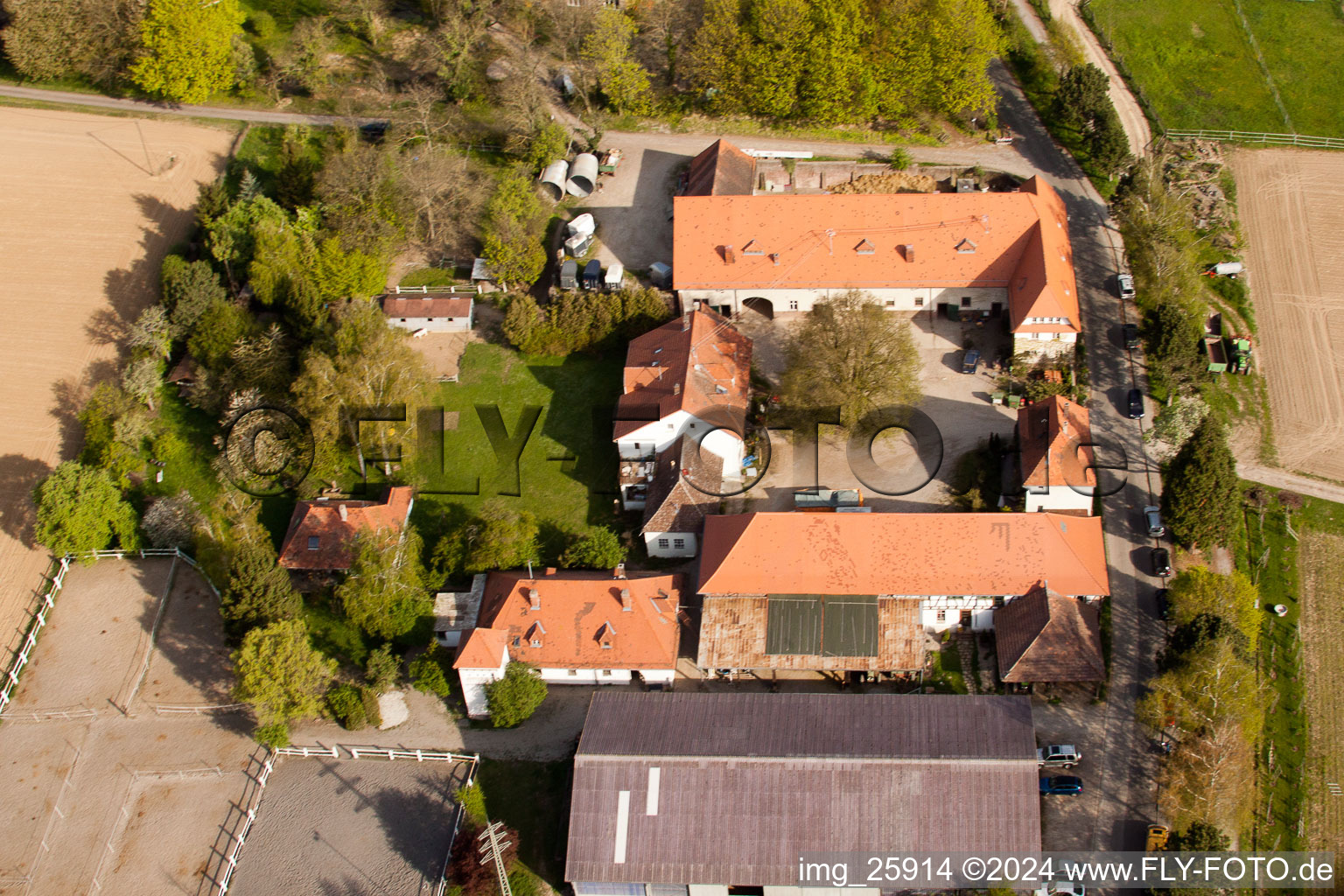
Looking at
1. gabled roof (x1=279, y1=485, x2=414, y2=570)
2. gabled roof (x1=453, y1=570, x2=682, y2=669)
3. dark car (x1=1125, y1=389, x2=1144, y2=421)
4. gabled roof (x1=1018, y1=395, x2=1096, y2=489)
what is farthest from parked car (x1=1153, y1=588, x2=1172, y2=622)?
gabled roof (x1=279, y1=485, x2=414, y2=570)

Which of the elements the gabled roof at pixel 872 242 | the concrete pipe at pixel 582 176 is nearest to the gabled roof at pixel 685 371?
the gabled roof at pixel 872 242

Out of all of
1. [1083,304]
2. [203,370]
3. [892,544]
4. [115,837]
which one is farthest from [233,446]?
[1083,304]

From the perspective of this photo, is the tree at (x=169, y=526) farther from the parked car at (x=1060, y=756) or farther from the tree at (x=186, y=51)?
the parked car at (x=1060, y=756)

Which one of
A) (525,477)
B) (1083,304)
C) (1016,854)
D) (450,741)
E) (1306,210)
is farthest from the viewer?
(1306,210)

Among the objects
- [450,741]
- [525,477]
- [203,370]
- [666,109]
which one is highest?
[666,109]

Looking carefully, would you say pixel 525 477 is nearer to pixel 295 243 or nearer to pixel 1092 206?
pixel 295 243

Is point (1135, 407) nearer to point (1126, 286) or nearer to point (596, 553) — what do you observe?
point (1126, 286)
